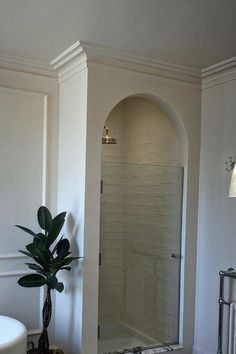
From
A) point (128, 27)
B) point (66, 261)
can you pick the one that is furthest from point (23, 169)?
point (128, 27)

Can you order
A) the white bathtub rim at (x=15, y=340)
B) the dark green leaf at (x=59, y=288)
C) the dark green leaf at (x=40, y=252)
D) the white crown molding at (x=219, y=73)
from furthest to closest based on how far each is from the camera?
the white crown molding at (x=219, y=73), the dark green leaf at (x=40, y=252), the dark green leaf at (x=59, y=288), the white bathtub rim at (x=15, y=340)

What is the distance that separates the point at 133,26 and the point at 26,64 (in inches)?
42.2

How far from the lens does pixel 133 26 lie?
251 centimetres

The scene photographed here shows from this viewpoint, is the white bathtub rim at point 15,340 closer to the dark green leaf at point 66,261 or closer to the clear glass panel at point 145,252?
the dark green leaf at point 66,261

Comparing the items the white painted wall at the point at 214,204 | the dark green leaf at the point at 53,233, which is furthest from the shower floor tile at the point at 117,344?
the dark green leaf at the point at 53,233

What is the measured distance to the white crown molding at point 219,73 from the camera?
3.05m

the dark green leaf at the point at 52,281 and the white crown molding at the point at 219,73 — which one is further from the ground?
the white crown molding at the point at 219,73

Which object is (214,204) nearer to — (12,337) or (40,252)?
(40,252)

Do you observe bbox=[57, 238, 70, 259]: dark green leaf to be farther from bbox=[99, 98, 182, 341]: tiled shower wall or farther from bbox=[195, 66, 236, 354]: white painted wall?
bbox=[195, 66, 236, 354]: white painted wall

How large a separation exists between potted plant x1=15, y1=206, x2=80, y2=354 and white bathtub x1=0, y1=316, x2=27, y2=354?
0.27 meters

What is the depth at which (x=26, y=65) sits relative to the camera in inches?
126

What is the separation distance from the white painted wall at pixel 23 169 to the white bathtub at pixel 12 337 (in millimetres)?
454

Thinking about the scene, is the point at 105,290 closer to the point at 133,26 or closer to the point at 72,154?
the point at 72,154

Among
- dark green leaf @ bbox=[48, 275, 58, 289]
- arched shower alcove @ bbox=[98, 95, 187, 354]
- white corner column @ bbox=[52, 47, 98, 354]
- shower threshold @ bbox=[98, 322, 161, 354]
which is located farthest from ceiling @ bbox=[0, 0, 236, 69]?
shower threshold @ bbox=[98, 322, 161, 354]
